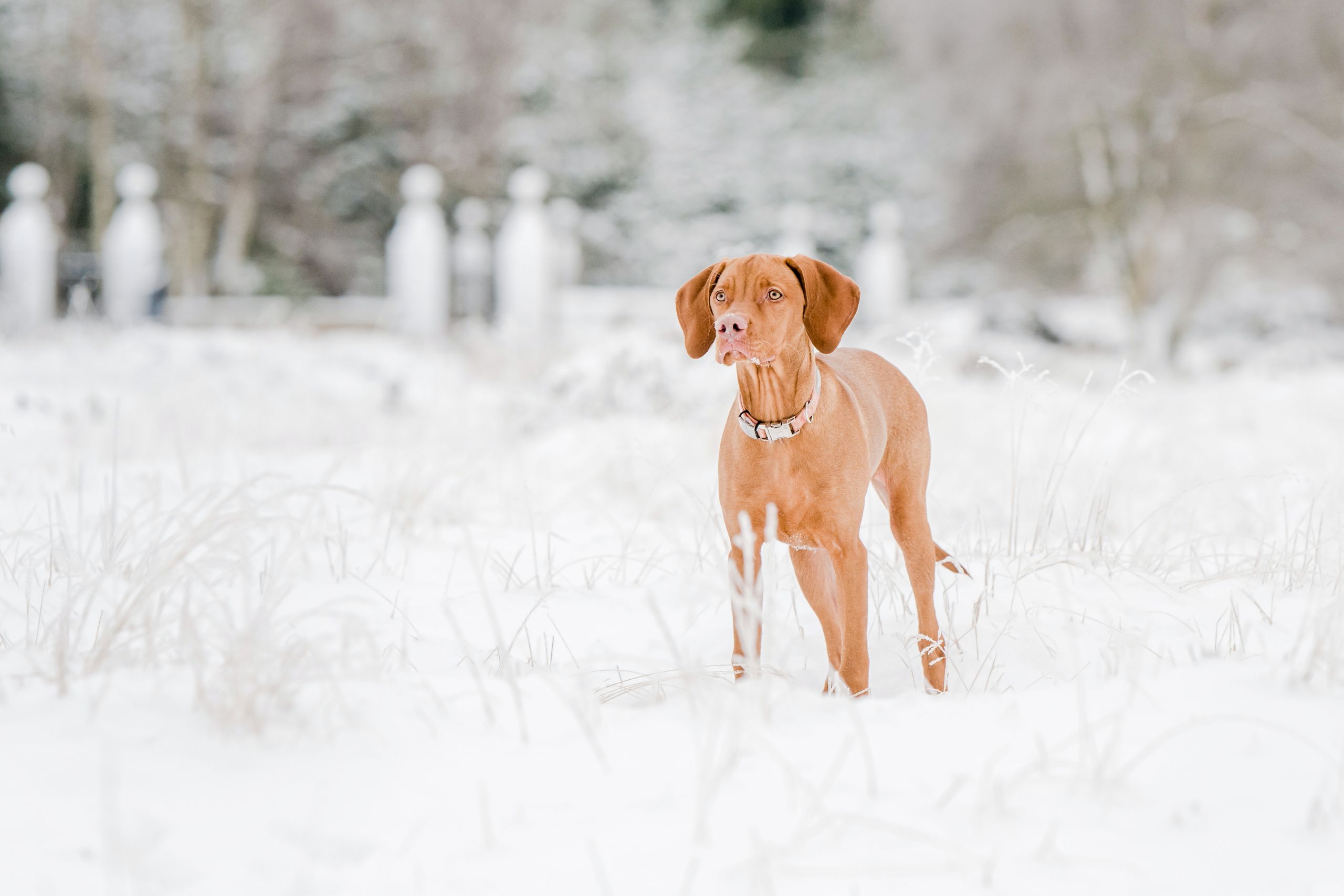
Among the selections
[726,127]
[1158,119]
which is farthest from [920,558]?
[726,127]

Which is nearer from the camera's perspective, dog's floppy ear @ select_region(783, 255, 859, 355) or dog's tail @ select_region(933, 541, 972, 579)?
dog's floppy ear @ select_region(783, 255, 859, 355)

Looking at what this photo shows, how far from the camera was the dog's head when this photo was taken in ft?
5.81

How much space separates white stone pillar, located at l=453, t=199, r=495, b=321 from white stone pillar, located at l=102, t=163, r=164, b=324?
14.8 feet

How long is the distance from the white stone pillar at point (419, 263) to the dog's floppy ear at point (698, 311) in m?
13.3

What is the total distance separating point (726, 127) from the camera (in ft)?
82.0

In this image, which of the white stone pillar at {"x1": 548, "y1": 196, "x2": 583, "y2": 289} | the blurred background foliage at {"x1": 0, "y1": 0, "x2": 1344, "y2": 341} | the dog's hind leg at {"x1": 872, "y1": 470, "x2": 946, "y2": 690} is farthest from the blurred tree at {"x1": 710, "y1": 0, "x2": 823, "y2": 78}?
the dog's hind leg at {"x1": 872, "y1": 470, "x2": 946, "y2": 690}

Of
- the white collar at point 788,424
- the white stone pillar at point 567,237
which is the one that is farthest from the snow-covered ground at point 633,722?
the white stone pillar at point 567,237

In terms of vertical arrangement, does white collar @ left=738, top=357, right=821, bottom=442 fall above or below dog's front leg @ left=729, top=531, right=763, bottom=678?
above

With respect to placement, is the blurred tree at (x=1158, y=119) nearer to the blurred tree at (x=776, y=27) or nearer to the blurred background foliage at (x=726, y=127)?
the blurred background foliage at (x=726, y=127)

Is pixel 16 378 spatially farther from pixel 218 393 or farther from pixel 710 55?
pixel 710 55

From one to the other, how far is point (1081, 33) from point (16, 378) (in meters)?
12.5

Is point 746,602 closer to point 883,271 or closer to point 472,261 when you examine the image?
point 883,271

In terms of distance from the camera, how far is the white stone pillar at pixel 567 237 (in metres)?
19.8

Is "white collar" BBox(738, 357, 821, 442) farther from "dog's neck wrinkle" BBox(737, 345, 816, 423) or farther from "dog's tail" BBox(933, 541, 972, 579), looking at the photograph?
"dog's tail" BBox(933, 541, 972, 579)
